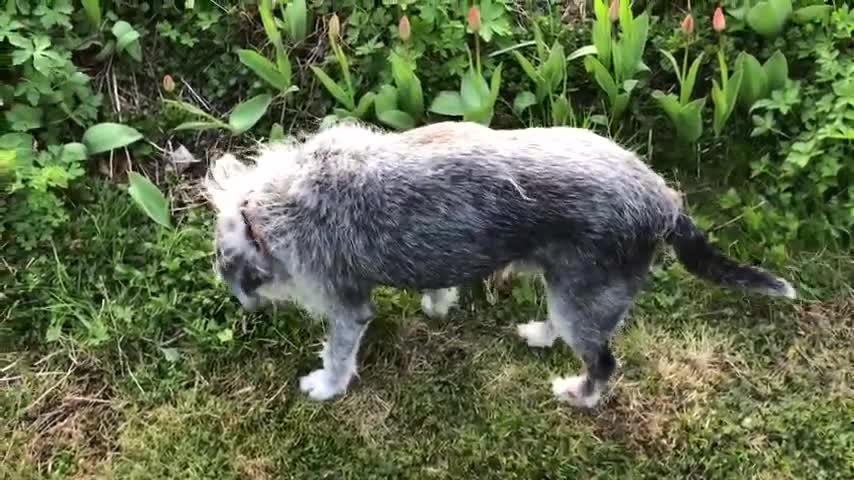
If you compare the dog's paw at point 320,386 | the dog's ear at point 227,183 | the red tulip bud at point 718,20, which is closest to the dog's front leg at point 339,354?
the dog's paw at point 320,386

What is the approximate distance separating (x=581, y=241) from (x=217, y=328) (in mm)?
1692

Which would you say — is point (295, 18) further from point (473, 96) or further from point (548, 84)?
point (548, 84)

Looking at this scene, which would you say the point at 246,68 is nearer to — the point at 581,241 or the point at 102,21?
the point at 102,21

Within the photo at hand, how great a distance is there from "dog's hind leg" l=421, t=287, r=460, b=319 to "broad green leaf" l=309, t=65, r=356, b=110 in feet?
3.07

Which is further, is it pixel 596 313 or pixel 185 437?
pixel 185 437

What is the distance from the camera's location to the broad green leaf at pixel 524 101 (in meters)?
4.48

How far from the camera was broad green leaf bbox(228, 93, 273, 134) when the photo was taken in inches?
178

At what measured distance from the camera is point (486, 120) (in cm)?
432

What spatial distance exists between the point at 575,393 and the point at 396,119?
4.67ft

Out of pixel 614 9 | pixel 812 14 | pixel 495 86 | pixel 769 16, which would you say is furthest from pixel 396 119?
pixel 812 14

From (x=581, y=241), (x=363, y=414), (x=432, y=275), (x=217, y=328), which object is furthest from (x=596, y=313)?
(x=217, y=328)

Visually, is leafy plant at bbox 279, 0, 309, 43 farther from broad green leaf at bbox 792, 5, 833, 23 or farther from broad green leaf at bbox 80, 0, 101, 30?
broad green leaf at bbox 792, 5, 833, 23

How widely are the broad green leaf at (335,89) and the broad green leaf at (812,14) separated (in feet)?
6.72

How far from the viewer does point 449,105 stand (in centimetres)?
445
